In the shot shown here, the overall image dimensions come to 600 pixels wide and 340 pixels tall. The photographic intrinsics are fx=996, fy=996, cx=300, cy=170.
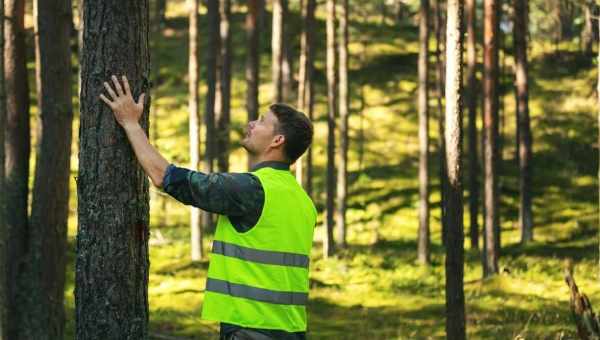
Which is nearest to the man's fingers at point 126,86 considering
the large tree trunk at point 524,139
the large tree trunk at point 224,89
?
the large tree trunk at point 524,139

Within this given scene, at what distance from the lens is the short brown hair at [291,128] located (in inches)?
242

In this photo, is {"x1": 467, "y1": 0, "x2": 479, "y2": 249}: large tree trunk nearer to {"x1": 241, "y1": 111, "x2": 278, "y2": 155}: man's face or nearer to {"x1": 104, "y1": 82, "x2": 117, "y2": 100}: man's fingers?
{"x1": 241, "y1": 111, "x2": 278, "y2": 155}: man's face

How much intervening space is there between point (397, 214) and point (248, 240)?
35366mm

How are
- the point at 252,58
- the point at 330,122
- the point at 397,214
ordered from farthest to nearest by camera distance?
the point at 397,214 → the point at 330,122 → the point at 252,58

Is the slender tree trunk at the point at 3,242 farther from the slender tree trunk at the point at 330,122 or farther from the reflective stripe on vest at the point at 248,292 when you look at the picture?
the slender tree trunk at the point at 330,122

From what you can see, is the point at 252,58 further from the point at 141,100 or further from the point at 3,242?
the point at 141,100

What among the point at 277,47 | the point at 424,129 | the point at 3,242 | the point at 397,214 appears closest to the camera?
the point at 3,242

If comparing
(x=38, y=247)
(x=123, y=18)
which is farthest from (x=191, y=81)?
(x=123, y=18)

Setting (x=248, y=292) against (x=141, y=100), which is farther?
(x=141, y=100)

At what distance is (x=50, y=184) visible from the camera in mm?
13336

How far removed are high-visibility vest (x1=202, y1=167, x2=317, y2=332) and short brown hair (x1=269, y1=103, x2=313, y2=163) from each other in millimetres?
286

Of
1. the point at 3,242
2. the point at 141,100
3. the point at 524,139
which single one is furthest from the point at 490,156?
the point at 141,100

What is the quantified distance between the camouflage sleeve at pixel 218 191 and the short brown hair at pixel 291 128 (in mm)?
420

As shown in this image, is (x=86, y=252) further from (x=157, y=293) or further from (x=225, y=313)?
(x=157, y=293)
